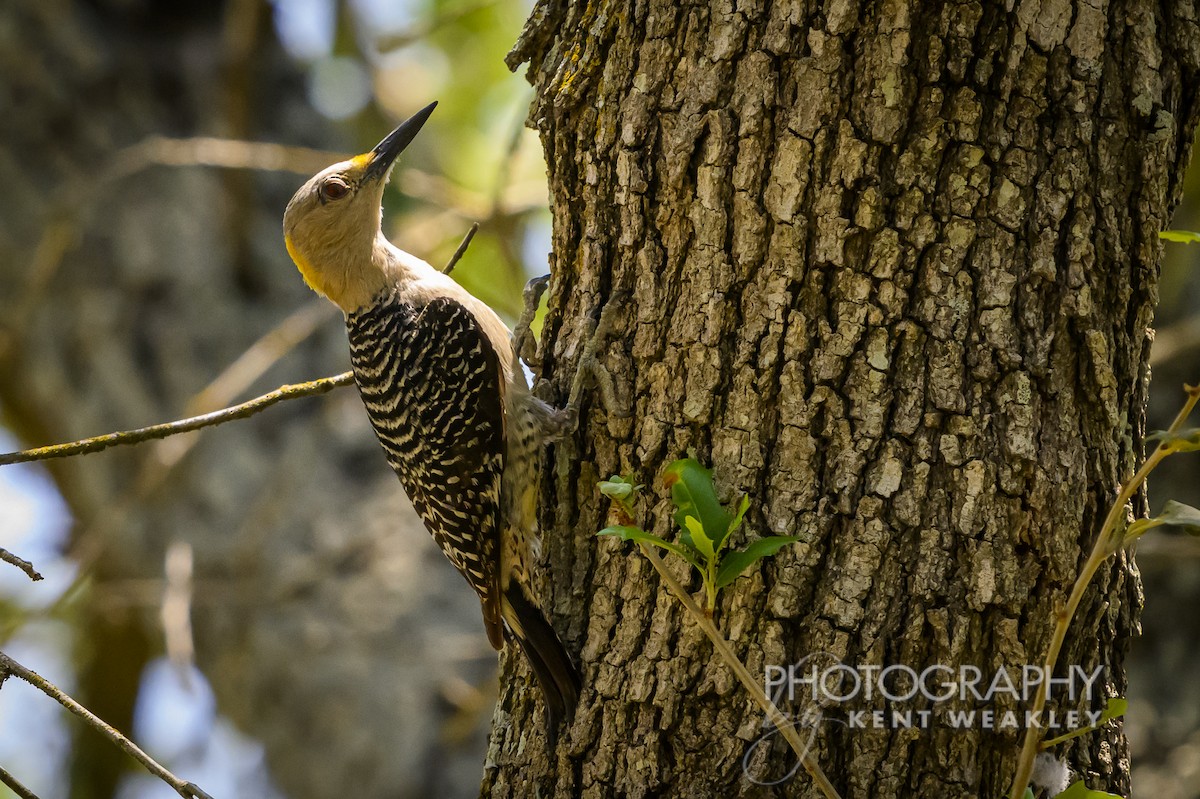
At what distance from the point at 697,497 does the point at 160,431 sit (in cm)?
116

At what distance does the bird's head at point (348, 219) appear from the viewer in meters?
3.82

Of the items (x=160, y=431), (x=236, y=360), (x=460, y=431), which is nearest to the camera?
(x=160, y=431)

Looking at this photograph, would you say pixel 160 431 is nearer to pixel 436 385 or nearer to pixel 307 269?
pixel 436 385

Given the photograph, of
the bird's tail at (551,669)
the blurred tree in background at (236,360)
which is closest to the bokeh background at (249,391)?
the blurred tree in background at (236,360)

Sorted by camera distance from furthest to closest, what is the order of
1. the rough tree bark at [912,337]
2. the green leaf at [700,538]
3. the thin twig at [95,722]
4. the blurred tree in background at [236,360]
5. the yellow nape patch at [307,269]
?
the blurred tree in background at [236,360] < the yellow nape patch at [307,269] < the rough tree bark at [912,337] < the green leaf at [700,538] < the thin twig at [95,722]

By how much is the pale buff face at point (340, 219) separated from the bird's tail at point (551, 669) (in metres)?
1.75

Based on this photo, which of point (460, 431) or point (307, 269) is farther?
point (307, 269)

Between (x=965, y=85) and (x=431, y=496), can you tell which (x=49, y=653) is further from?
(x=965, y=85)

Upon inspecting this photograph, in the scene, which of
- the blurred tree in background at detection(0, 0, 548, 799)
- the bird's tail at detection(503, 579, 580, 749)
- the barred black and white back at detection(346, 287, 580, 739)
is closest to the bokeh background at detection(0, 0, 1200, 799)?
the blurred tree in background at detection(0, 0, 548, 799)

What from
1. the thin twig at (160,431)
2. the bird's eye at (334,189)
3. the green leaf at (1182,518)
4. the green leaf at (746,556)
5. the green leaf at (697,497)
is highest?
the bird's eye at (334,189)

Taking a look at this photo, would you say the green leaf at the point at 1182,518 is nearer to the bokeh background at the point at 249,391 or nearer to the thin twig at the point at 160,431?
the thin twig at the point at 160,431

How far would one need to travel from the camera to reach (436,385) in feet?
11.5

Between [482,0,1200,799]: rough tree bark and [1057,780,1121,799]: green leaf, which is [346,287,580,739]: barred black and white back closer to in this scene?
[482,0,1200,799]: rough tree bark

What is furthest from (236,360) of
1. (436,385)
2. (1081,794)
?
(1081,794)
